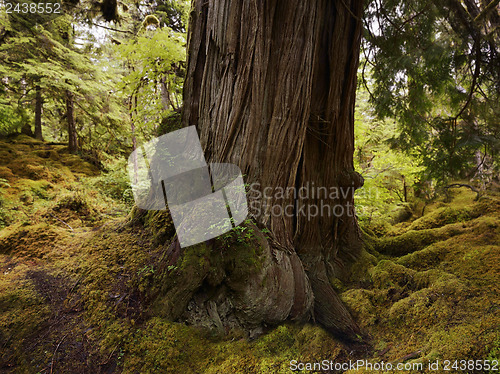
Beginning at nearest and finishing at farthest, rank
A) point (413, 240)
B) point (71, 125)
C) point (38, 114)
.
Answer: point (413, 240)
point (71, 125)
point (38, 114)

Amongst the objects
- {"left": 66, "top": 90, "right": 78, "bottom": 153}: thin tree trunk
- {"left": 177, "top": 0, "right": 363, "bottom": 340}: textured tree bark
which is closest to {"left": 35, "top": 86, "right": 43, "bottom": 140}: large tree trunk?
{"left": 66, "top": 90, "right": 78, "bottom": 153}: thin tree trunk

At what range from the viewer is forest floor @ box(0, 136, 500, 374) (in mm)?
2051

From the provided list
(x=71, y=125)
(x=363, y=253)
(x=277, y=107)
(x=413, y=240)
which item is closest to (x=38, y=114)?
(x=71, y=125)

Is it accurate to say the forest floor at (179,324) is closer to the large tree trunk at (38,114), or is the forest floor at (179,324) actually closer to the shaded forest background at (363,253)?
the shaded forest background at (363,253)

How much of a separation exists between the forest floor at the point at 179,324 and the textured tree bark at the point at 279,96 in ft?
1.28

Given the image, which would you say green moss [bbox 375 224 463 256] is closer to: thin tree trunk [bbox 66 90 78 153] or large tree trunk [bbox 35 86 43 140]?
thin tree trunk [bbox 66 90 78 153]

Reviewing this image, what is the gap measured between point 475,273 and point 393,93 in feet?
9.43

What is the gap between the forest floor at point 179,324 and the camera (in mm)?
2051

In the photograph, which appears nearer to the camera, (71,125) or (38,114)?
(71,125)

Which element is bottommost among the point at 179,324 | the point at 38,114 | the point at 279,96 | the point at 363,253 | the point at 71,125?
the point at 179,324

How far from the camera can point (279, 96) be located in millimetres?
2951

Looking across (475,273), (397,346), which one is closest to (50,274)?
(397,346)

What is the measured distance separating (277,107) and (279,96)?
13cm

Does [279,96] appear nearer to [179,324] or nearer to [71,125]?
[179,324]
